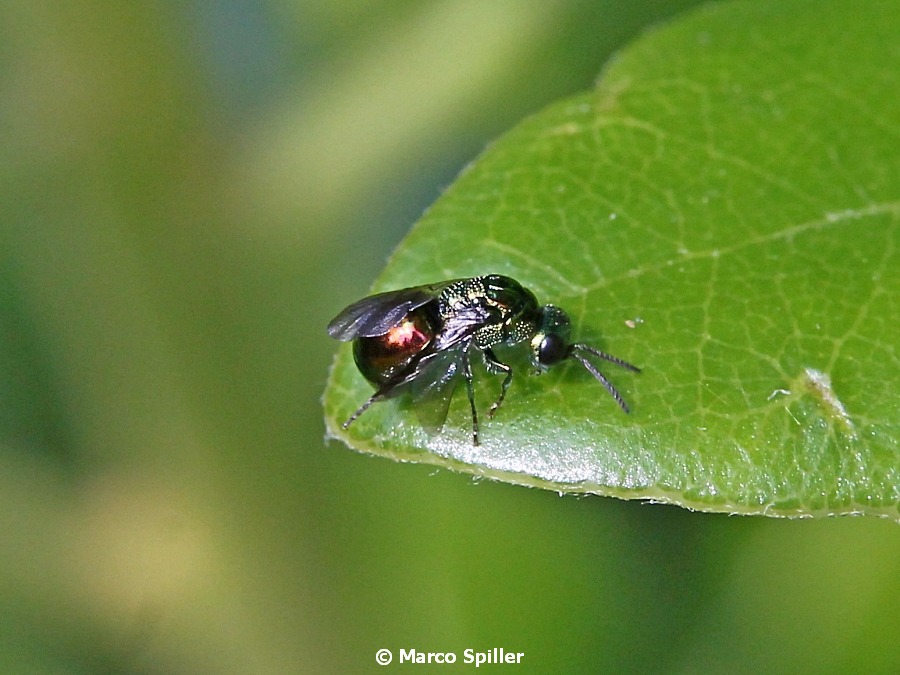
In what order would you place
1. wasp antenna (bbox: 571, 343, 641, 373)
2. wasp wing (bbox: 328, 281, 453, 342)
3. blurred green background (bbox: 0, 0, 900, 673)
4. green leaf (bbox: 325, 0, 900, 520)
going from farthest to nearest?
blurred green background (bbox: 0, 0, 900, 673)
wasp wing (bbox: 328, 281, 453, 342)
wasp antenna (bbox: 571, 343, 641, 373)
green leaf (bbox: 325, 0, 900, 520)

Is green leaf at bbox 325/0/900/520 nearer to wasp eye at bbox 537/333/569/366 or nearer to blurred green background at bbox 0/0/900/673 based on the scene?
wasp eye at bbox 537/333/569/366

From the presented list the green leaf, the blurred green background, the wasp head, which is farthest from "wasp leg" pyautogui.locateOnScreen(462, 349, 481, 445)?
the blurred green background

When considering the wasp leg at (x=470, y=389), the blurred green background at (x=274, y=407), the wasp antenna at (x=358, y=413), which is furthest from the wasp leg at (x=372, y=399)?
the blurred green background at (x=274, y=407)

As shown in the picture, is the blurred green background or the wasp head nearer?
the wasp head

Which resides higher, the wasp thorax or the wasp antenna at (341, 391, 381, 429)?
the wasp thorax

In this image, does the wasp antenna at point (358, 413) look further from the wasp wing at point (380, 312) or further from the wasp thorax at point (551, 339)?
the wasp thorax at point (551, 339)

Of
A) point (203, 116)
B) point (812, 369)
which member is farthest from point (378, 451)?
point (203, 116)

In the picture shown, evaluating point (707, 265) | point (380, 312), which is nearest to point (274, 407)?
point (380, 312)
